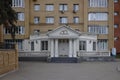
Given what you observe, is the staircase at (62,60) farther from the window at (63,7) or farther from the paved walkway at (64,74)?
the window at (63,7)

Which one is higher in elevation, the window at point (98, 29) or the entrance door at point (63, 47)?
the window at point (98, 29)

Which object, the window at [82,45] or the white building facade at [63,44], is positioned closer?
the white building facade at [63,44]

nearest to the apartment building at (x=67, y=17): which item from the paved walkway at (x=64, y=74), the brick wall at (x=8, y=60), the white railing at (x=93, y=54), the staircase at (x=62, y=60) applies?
the white railing at (x=93, y=54)

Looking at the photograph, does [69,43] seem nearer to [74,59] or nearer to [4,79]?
[74,59]

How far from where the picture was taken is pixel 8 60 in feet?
81.0

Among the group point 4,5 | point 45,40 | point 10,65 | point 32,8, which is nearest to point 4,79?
point 10,65

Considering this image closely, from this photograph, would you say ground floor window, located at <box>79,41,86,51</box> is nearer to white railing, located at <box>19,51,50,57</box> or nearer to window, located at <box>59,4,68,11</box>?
white railing, located at <box>19,51,50,57</box>

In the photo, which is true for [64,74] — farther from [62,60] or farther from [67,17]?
[67,17]

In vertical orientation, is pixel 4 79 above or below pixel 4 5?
below

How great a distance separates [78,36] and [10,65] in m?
23.8

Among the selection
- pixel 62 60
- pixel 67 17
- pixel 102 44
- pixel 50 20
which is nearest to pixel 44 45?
pixel 62 60

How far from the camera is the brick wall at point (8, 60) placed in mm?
22500

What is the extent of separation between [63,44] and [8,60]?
81.2ft

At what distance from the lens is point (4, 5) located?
86.7 feet
